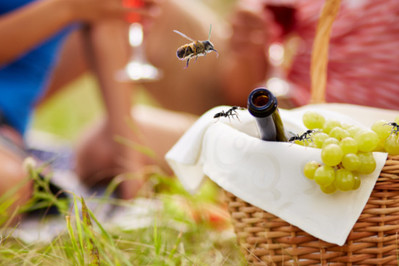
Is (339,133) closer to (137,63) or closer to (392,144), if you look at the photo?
(392,144)

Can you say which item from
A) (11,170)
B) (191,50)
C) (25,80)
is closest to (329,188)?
(191,50)

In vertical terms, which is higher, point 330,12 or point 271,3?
point 271,3

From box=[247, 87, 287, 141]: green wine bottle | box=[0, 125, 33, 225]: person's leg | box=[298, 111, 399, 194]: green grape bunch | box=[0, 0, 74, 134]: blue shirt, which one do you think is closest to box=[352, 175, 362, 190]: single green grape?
box=[298, 111, 399, 194]: green grape bunch

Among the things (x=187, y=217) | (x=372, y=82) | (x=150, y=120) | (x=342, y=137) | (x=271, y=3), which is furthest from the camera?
(x=150, y=120)

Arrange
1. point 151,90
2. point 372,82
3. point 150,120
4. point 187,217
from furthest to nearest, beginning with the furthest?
point 151,90
point 150,120
point 372,82
point 187,217

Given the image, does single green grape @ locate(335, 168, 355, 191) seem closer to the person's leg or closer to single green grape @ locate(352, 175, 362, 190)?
single green grape @ locate(352, 175, 362, 190)

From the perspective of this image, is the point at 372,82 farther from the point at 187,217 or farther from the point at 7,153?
the point at 7,153

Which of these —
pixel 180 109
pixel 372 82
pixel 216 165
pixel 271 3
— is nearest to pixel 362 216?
pixel 216 165

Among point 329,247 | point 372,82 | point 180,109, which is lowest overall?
point 329,247
